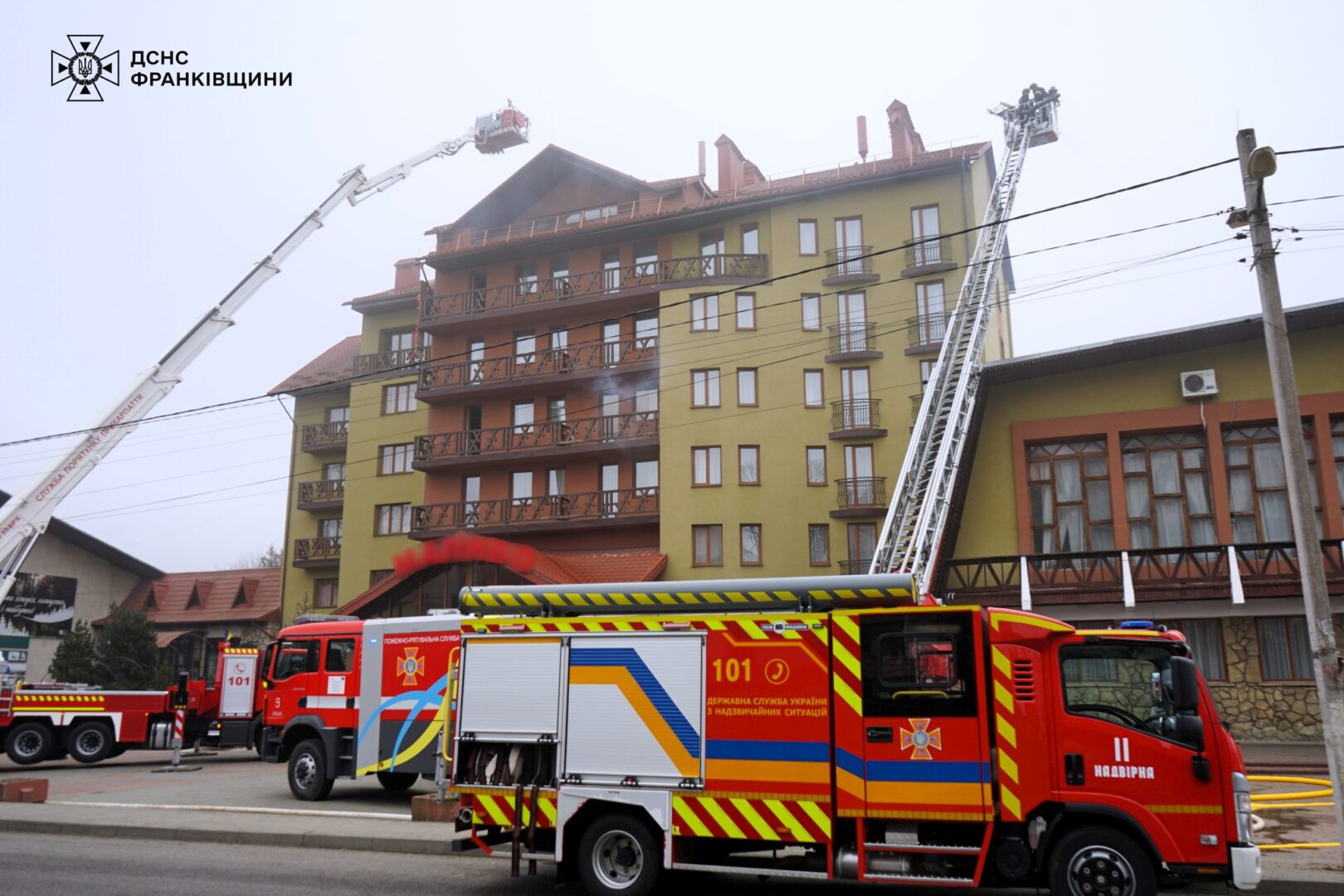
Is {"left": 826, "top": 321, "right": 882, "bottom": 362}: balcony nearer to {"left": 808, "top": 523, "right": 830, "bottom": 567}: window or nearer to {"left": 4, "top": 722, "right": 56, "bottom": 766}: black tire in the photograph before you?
{"left": 808, "top": 523, "right": 830, "bottom": 567}: window

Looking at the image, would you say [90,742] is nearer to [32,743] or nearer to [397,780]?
[32,743]

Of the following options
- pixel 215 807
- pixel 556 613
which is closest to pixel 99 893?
pixel 556 613

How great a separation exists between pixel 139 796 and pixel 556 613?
41.8 ft

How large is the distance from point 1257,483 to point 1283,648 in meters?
3.96

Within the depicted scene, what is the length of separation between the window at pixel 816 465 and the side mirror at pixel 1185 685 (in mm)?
24615

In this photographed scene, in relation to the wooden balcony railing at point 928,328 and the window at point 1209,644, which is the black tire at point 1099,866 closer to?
the window at point 1209,644

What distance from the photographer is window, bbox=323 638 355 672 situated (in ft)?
60.9

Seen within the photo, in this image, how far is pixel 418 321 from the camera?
40.8 m

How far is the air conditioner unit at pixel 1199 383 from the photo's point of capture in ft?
80.6

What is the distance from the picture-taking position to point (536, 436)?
3781 cm

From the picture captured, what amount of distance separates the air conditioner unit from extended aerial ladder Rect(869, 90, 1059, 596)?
479 cm

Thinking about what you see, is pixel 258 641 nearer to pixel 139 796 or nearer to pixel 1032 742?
pixel 139 796

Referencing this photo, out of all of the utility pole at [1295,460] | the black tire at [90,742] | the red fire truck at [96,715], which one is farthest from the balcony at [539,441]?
the utility pole at [1295,460]

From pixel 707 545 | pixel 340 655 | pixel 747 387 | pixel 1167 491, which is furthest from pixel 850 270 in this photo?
pixel 340 655
